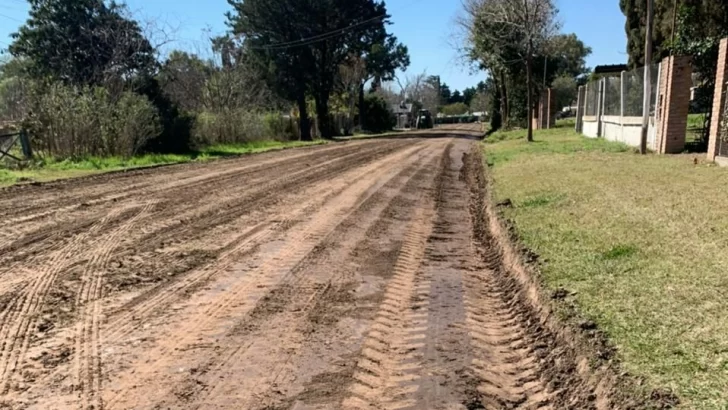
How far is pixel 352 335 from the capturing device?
13.1 feet

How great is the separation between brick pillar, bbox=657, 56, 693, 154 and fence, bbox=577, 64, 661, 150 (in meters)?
0.85

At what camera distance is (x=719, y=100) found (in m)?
11.1

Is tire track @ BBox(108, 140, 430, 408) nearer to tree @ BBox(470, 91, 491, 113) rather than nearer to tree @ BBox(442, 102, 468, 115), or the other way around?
tree @ BBox(470, 91, 491, 113)

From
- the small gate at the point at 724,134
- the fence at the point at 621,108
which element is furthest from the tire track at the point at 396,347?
the fence at the point at 621,108

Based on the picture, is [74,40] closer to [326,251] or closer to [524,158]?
[524,158]

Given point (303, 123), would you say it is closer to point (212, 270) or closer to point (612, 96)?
point (612, 96)

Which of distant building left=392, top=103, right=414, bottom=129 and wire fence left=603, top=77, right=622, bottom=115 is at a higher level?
wire fence left=603, top=77, right=622, bottom=115

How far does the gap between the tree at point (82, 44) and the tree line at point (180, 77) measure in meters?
0.07

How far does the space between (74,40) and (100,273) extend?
98.6 ft

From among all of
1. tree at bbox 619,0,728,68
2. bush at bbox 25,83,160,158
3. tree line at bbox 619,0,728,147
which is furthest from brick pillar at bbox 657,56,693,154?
bush at bbox 25,83,160,158

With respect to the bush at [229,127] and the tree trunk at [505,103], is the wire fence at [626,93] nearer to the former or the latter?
the tree trunk at [505,103]

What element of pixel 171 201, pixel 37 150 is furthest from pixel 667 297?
pixel 37 150

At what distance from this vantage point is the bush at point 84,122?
1852 centimetres

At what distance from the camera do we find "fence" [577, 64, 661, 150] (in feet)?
50.5
